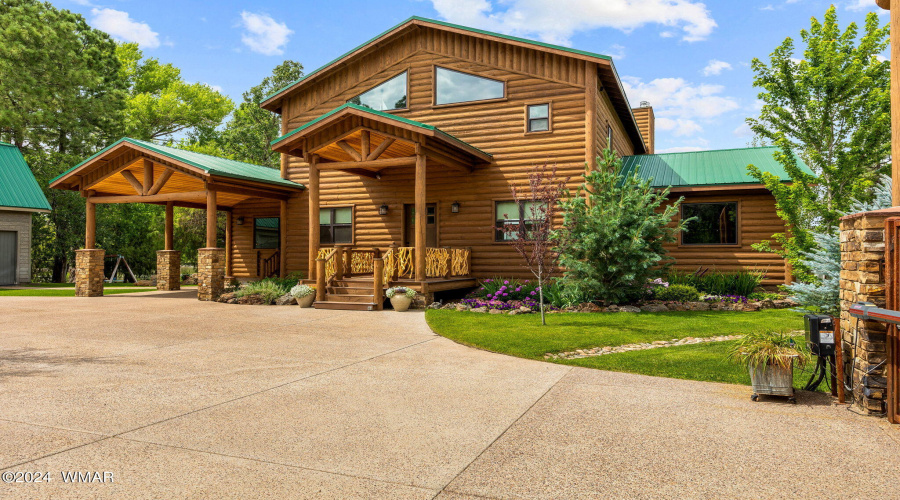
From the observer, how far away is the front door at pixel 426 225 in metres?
17.5

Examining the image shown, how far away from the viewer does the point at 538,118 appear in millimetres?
16297

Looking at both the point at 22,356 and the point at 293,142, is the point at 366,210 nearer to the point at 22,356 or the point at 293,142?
the point at 293,142

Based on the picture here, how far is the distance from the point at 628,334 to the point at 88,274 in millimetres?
16394

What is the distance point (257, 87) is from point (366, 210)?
25772 mm

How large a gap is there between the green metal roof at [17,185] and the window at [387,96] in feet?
49.5

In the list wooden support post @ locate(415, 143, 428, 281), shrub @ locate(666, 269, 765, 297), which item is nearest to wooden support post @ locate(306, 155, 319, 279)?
wooden support post @ locate(415, 143, 428, 281)

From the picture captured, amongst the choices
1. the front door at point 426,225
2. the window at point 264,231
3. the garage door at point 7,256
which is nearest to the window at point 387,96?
the front door at point 426,225

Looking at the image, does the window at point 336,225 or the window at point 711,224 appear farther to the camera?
the window at point 336,225

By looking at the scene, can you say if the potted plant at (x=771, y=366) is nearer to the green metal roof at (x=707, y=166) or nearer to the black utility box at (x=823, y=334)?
the black utility box at (x=823, y=334)

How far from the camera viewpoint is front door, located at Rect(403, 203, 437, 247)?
17469mm

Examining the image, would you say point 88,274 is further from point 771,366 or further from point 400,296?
point 771,366

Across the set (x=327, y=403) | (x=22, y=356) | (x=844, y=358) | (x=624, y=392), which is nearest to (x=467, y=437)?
(x=327, y=403)

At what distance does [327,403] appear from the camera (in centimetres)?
533

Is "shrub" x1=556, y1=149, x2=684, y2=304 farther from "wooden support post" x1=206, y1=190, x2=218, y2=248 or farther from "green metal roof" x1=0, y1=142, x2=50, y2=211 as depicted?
"green metal roof" x1=0, y1=142, x2=50, y2=211
